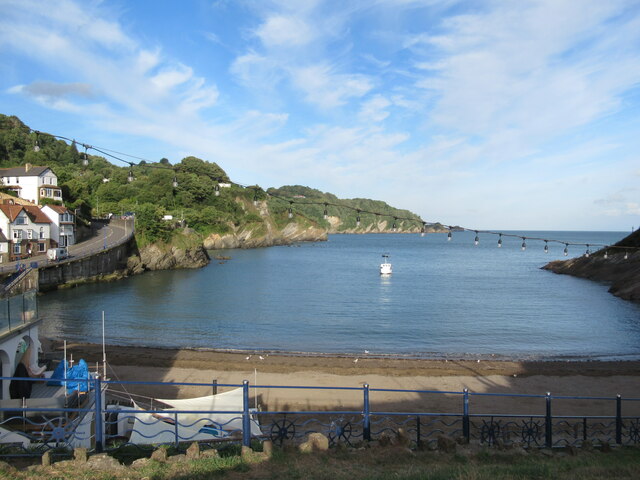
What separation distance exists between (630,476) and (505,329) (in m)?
29.4

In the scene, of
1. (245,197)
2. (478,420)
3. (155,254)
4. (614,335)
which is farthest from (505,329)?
(245,197)

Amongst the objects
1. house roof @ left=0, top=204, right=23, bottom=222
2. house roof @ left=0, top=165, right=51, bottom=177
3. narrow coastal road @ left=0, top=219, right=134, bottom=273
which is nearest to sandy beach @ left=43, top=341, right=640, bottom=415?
narrow coastal road @ left=0, top=219, right=134, bottom=273

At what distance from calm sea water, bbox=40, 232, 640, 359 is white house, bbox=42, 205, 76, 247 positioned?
10388 mm

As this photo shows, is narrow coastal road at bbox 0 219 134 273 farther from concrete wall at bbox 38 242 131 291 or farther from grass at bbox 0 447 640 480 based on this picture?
grass at bbox 0 447 640 480

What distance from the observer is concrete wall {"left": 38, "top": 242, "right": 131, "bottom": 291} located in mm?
49531

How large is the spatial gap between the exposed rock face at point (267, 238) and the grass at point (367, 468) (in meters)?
119

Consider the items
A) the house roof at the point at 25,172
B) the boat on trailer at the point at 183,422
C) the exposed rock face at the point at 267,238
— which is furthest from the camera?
the exposed rock face at the point at 267,238

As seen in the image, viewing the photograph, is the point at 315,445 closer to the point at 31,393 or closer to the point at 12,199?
the point at 31,393

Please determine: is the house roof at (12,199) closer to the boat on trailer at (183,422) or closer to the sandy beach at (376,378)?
the sandy beach at (376,378)

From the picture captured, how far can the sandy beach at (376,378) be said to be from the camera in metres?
18.7

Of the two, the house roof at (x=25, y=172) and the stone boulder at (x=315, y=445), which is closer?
the stone boulder at (x=315, y=445)

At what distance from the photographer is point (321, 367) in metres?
24.2

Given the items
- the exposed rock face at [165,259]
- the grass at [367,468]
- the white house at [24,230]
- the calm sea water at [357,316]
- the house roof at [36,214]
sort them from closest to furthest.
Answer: the grass at [367,468] → the calm sea water at [357,316] → the white house at [24,230] → the house roof at [36,214] → the exposed rock face at [165,259]

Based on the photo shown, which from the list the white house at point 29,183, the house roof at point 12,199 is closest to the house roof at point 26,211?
the house roof at point 12,199
